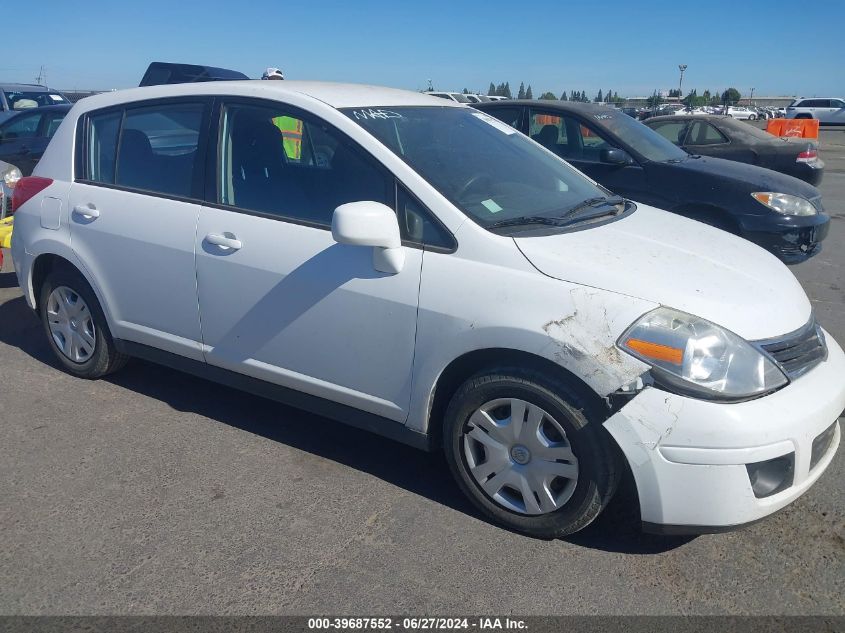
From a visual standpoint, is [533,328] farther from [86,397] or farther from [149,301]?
[86,397]

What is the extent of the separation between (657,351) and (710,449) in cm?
38

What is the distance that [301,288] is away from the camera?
3449 mm

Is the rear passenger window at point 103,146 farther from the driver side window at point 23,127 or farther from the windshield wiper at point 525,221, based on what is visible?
the driver side window at point 23,127

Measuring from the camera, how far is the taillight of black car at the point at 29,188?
14.8 ft

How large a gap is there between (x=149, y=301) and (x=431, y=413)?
5.81ft

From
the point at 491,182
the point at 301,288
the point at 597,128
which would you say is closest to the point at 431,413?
the point at 301,288

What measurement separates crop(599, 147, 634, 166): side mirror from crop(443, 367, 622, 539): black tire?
4.47m

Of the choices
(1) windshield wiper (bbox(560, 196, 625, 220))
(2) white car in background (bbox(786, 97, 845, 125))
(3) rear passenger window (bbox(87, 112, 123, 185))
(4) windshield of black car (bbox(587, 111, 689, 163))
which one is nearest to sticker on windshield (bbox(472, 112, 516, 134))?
(1) windshield wiper (bbox(560, 196, 625, 220))

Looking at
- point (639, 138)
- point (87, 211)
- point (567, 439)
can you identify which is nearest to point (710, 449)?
point (567, 439)

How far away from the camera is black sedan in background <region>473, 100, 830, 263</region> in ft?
21.8

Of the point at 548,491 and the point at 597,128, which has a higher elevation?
the point at 597,128

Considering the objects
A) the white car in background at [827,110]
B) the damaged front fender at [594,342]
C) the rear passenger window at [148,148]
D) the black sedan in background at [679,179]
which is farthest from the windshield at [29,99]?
the white car in background at [827,110]

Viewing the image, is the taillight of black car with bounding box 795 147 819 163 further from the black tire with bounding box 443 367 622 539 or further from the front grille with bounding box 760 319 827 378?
the black tire with bounding box 443 367 622 539

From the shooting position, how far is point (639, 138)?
24.5 feet
